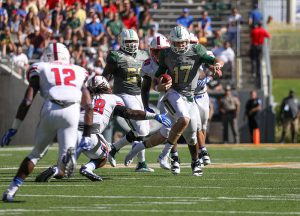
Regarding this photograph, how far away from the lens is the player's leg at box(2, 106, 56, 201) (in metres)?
9.85

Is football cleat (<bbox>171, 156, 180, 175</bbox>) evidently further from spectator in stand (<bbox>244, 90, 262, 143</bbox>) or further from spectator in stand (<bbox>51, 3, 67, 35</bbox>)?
spectator in stand (<bbox>51, 3, 67, 35</bbox>)

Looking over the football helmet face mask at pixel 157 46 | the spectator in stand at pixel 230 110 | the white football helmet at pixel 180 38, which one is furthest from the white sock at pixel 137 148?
the spectator in stand at pixel 230 110

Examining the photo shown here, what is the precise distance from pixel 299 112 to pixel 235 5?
3.57 m

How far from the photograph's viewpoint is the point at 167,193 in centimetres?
1071

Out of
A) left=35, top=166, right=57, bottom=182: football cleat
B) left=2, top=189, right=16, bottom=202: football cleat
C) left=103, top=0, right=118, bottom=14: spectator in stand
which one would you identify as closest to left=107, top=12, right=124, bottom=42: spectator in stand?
left=103, top=0, right=118, bottom=14: spectator in stand

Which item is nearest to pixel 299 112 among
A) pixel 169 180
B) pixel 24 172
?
pixel 169 180

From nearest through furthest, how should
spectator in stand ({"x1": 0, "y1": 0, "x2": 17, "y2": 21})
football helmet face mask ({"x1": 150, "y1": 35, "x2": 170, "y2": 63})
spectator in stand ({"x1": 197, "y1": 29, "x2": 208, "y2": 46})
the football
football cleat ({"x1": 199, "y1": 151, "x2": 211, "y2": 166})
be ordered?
the football → football helmet face mask ({"x1": 150, "y1": 35, "x2": 170, "y2": 63}) → football cleat ({"x1": 199, "y1": 151, "x2": 211, "y2": 166}) → spectator in stand ({"x1": 197, "y1": 29, "x2": 208, "y2": 46}) → spectator in stand ({"x1": 0, "y1": 0, "x2": 17, "y2": 21})

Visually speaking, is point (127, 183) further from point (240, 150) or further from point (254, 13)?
point (254, 13)

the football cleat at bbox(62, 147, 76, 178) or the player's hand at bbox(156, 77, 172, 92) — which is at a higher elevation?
the player's hand at bbox(156, 77, 172, 92)

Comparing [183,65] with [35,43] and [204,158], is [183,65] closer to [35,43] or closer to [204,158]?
[204,158]

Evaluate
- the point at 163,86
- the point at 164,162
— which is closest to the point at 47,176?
the point at 163,86

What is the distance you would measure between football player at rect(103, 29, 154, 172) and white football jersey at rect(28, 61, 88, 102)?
12.8 feet

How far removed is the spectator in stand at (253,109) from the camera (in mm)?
26058

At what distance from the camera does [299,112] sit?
90.7 ft
